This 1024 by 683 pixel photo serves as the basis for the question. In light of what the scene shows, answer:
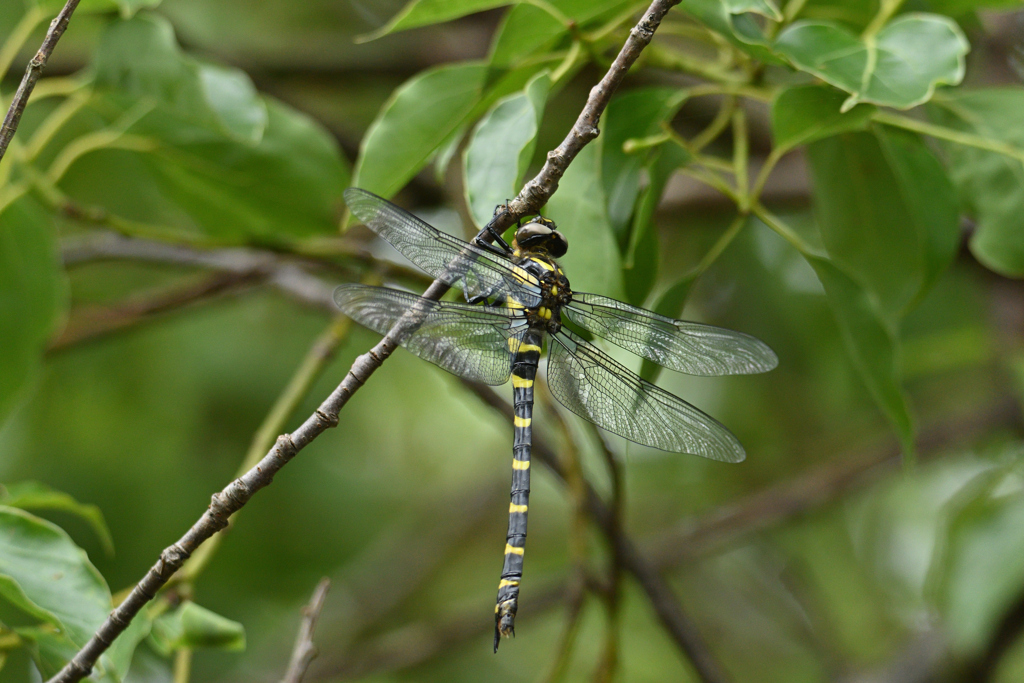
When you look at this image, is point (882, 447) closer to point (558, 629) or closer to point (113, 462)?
point (558, 629)

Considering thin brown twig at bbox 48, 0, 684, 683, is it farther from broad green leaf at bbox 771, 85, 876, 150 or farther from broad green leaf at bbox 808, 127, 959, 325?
broad green leaf at bbox 808, 127, 959, 325

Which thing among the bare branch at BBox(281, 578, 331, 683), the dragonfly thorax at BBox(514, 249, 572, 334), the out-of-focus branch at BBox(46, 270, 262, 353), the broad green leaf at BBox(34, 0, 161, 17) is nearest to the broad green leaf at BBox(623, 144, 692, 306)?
the dragonfly thorax at BBox(514, 249, 572, 334)

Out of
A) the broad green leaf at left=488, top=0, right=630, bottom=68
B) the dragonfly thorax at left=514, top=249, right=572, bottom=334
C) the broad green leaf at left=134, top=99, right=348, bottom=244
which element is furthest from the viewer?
the broad green leaf at left=134, top=99, right=348, bottom=244

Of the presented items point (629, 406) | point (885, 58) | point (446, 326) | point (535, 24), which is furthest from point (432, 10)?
point (629, 406)

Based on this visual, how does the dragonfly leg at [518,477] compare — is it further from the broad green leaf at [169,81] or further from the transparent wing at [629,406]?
the broad green leaf at [169,81]

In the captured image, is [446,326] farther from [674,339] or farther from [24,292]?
[24,292]

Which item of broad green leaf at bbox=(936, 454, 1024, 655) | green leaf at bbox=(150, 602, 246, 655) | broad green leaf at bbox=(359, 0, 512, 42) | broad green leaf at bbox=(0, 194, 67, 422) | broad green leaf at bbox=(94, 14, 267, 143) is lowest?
broad green leaf at bbox=(936, 454, 1024, 655)
